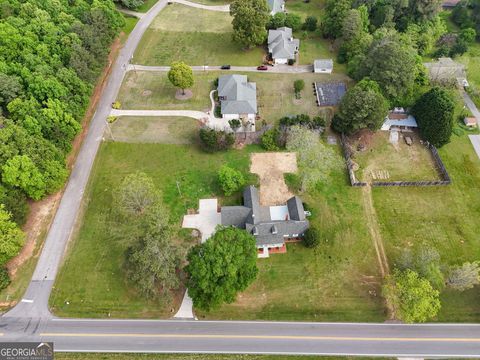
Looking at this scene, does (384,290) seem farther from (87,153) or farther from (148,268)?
(87,153)

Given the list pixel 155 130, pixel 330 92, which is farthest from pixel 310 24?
pixel 155 130

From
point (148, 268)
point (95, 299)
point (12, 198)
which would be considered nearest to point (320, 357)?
point (148, 268)

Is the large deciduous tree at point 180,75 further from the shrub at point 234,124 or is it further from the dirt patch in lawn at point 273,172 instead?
the dirt patch in lawn at point 273,172

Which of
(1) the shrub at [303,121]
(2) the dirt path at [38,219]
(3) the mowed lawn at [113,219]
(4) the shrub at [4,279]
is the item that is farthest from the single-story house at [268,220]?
(4) the shrub at [4,279]

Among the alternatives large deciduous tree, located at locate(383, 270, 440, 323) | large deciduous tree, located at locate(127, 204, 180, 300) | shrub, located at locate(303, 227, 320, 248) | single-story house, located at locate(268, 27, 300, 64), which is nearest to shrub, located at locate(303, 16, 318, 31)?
single-story house, located at locate(268, 27, 300, 64)

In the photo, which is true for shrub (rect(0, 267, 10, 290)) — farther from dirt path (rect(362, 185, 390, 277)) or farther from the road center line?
dirt path (rect(362, 185, 390, 277))

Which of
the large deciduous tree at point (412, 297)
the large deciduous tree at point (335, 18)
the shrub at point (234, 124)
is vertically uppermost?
the large deciduous tree at point (335, 18)
